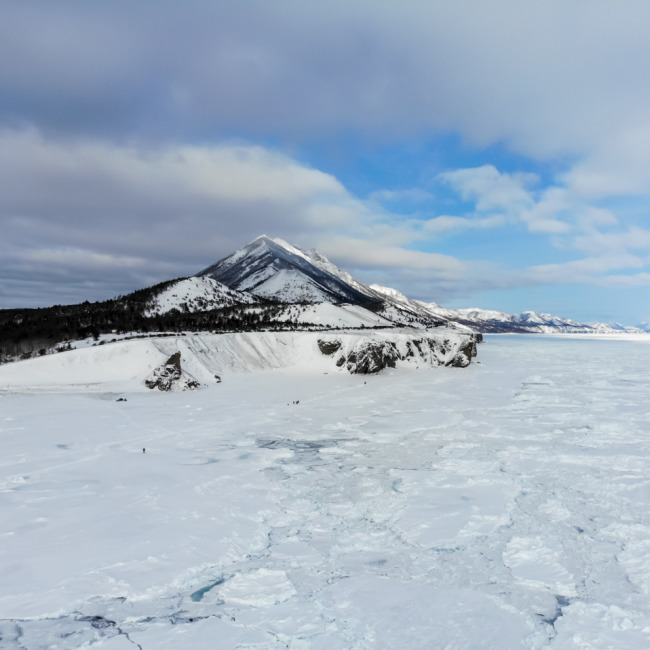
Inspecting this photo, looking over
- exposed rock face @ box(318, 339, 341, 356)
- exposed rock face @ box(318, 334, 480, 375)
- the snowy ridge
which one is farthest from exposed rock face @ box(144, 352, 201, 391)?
the snowy ridge

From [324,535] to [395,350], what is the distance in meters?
42.7

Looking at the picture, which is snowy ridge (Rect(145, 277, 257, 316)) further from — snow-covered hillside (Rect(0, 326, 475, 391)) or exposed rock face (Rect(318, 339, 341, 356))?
exposed rock face (Rect(318, 339, 341, 356))

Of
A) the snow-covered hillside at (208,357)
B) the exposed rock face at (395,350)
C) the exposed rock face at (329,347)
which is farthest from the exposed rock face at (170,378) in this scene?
the exposed rock face at (329,347)

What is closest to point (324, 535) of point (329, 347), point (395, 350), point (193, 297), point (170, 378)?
point (170, 378)

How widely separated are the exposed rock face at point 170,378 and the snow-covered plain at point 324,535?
1125 cm

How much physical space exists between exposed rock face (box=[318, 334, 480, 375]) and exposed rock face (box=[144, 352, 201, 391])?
749 inches

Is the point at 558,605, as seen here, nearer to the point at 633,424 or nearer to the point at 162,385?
the point at 633,424

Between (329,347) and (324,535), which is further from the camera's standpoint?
(329,347)

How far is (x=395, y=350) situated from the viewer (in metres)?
51.6

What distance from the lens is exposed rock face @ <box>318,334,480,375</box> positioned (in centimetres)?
4597

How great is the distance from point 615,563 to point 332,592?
6.32 metres

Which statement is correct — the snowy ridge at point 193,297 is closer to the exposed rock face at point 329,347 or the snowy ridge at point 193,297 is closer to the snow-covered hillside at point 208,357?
the snow-covered hillside at point 208,357

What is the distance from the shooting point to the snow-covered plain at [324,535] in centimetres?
687

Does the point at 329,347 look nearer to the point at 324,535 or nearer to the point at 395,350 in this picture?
the point at 395,350
